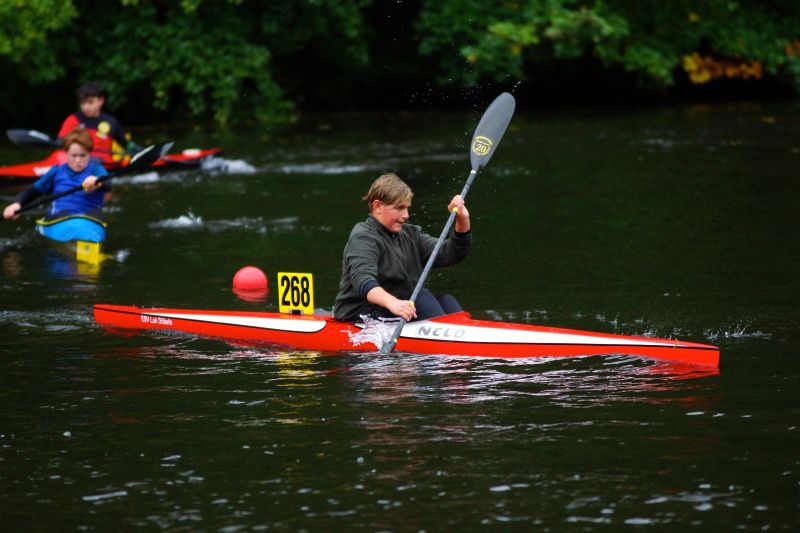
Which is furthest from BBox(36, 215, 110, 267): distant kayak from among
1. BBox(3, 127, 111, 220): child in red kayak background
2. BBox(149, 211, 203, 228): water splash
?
BBox(149, 211, 203, 228): water splash

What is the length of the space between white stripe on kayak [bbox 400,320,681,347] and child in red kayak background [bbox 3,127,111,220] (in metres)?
4.89

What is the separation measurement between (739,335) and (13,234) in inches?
334

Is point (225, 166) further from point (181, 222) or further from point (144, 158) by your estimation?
point (144, 158)

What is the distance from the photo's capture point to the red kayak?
16.4 meters

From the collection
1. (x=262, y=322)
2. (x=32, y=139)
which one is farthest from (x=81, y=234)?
(x=32, y=139)

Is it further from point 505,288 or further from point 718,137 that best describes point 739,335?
point 718,137

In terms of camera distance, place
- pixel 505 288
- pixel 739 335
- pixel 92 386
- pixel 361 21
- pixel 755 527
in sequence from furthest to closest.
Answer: pixel 361 21, pixel 505 288, pixel 739 335, pixel 92 386, pixel 755 527

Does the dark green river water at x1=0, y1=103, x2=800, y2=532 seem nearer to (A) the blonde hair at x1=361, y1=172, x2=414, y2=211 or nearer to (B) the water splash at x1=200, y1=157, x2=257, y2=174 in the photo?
(A) the blonde hair at x1=361, y1=172, x2=414, y2=211

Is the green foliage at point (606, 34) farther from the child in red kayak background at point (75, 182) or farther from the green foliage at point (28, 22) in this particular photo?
the child in red kayak background at point (75, 182)

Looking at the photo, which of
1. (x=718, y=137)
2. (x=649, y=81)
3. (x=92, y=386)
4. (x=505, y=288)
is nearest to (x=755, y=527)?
(x=92, y=386)

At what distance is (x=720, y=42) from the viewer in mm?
26172

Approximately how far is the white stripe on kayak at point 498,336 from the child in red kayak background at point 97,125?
8.96 metres

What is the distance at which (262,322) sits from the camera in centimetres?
912

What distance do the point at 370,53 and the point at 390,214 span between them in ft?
61.7
